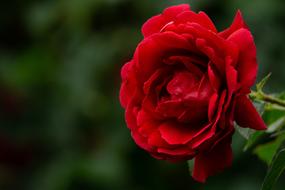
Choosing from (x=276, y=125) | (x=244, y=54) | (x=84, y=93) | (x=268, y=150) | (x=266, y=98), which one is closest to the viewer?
(x=244, y=54)

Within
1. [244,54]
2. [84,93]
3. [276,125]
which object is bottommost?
[84,93]

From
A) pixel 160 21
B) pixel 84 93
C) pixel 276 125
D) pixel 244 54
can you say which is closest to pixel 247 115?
pixel 244 54

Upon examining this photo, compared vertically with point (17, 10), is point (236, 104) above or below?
above

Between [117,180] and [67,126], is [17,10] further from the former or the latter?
[117,180]

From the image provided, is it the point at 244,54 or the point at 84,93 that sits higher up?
the point at 244,54

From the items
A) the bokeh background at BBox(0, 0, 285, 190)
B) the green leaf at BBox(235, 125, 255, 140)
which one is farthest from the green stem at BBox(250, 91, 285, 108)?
the bokeh background at BBox(0, 0, 285, 190)

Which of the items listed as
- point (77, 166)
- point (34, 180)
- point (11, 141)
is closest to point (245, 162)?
point (77, 166)

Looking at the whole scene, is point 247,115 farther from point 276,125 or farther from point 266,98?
point 276,125
